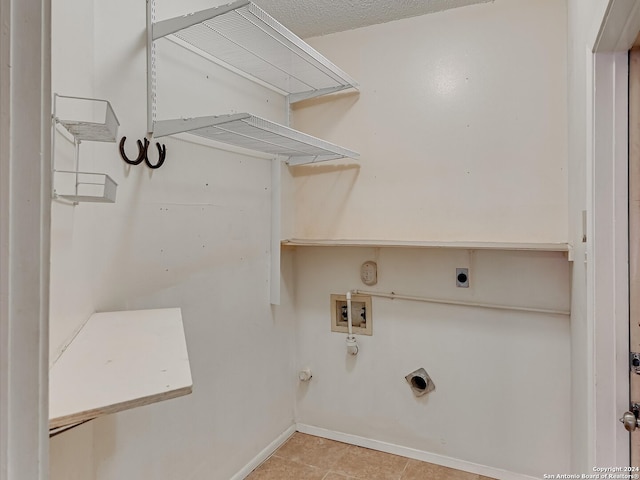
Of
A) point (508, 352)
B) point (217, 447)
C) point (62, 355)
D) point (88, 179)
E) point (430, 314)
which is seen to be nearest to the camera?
point (62, 355)

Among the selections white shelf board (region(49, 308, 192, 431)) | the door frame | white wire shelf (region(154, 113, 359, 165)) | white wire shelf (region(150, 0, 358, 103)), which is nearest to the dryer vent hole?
the door frame

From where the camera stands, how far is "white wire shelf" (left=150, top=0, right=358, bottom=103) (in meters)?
1.45

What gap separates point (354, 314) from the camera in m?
2.41

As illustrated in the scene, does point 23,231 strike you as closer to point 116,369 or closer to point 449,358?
point 116,369

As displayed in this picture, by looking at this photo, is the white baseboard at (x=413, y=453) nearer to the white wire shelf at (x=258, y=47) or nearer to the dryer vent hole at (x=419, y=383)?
the dryer vent hole at (x=419, y=383)

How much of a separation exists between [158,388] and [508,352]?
5.84 ft

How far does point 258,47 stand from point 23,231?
5.36 ft

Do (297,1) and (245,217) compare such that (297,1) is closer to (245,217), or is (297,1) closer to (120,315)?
(245,217)

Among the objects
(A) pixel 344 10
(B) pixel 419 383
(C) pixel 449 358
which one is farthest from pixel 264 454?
(A) pixel 344 10

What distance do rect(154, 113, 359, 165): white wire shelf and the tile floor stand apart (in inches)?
65.2

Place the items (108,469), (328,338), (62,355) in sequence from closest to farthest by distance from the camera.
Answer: (62,355)
(108,469)
(328,338)

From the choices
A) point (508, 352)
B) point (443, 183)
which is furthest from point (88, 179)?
point (508, 352)

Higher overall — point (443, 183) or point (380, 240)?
point (443, 183)

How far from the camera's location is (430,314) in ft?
7.22
